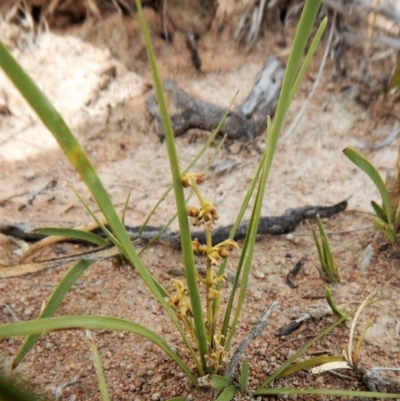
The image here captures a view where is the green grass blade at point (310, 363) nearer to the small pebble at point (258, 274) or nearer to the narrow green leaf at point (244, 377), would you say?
the narrow green leaf at point (244, 377)

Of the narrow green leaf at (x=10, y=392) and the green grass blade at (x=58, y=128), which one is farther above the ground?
the green grass blade at (x=58, y=128)

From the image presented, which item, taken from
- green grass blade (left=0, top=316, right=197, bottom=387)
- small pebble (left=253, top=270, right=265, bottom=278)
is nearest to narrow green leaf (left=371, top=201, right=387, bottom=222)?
small pebble (left=253, top=270, right=265, bottom=278)

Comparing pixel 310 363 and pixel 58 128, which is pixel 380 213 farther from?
pixel 58 128

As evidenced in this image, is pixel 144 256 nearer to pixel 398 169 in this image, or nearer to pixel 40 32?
pixel 398 169

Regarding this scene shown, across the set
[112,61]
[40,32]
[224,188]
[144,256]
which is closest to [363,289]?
[144,256]

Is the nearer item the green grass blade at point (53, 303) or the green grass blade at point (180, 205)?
the green grass blade at point (180, 205)

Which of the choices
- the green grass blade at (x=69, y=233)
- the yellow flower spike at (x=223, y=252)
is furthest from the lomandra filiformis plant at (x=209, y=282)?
the green grass blade at (x=69, y=233)
